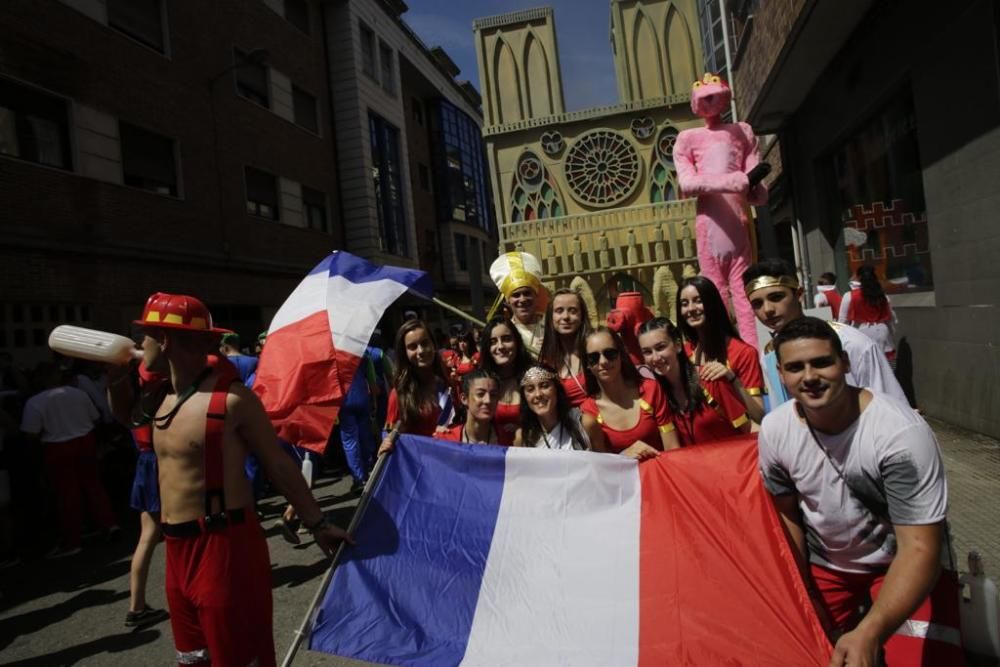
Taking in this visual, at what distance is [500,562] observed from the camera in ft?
9.25

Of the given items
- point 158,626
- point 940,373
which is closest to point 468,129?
point 940,373

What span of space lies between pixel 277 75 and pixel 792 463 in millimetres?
17626

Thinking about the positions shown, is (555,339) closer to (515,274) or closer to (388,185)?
(515,274)

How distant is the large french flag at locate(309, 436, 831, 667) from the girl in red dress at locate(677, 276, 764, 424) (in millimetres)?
830

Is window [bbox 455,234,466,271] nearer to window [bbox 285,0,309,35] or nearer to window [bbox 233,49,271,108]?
window [bbox 285,0,309,35]

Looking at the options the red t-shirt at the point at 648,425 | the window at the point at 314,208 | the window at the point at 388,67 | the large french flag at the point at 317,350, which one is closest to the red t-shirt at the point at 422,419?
the large french flag at the point at 317,350

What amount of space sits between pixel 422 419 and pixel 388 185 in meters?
19.7

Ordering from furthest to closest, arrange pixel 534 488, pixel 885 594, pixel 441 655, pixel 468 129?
pixel 468 129 < pixel 534 488 < pixel 441 655 < pixel 885 594

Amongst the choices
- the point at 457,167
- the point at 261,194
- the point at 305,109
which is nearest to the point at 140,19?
the point at 261,194

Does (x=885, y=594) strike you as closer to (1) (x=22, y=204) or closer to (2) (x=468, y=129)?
(1) (x=22, y=204)

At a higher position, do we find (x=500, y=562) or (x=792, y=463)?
(x=792, y=463)

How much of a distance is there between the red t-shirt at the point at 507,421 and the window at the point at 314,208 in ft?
50.0

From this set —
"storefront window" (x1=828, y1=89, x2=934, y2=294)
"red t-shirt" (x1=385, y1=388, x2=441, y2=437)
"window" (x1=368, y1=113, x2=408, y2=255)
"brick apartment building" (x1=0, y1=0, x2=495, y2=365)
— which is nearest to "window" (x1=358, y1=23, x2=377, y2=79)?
"brick apartment building" (x1=0, y1=0, x2=495, y2=365)

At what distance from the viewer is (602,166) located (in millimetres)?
16984
